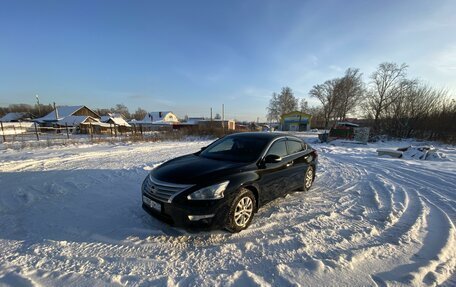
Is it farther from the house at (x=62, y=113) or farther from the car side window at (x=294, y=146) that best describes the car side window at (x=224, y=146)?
the house at (x=62, y=113)

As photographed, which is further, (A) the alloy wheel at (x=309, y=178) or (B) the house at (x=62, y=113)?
(B) the house at (x=62, y=113)

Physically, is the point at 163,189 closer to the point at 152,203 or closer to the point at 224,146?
the point at 152,203

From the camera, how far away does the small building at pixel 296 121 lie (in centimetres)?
5606

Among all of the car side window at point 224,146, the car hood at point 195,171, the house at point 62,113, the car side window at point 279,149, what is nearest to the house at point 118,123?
the house at point 62,113

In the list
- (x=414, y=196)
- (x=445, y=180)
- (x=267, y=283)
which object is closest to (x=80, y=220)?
(x=267, y=283)

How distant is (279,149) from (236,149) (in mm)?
915

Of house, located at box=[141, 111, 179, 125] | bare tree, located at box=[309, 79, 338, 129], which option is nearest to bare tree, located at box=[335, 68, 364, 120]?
bare tree, located at box=[309, 79, 338, 129]

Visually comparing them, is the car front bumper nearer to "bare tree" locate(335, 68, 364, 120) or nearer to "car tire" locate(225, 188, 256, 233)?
"car tire" locate(225, 188, 256, 233)

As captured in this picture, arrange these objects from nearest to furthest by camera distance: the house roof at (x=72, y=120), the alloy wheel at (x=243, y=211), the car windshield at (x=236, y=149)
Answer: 1. the alloy wheel at (x=243, y=211)
2. the car windshield at (x=236, y=149)
3. the house roof at (x=72, y=120)

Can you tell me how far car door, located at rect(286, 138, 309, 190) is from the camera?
4668mm

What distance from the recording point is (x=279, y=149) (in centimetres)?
450

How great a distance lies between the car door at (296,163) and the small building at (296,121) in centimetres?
5429

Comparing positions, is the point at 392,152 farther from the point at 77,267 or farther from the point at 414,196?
the point at 77,267

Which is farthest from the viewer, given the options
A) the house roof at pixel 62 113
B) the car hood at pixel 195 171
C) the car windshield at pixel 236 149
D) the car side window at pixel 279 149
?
the house roof at pixel 62 113
